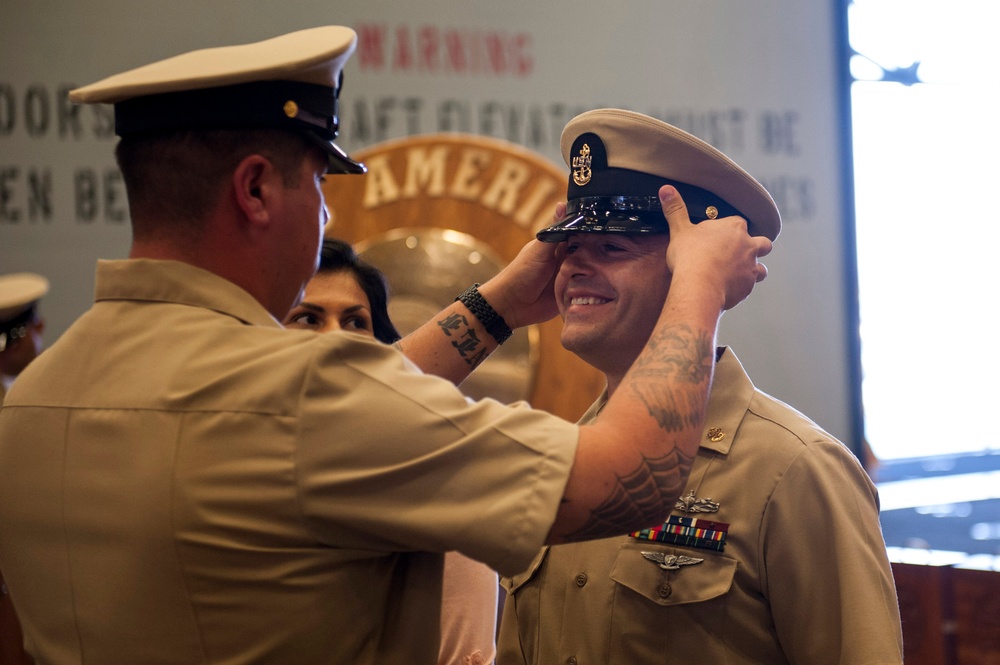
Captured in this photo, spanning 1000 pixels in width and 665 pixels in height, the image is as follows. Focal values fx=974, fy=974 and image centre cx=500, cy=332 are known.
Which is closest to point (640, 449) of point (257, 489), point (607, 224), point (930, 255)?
point (257, 489)

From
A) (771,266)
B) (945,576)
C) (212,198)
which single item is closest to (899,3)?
(771,266)

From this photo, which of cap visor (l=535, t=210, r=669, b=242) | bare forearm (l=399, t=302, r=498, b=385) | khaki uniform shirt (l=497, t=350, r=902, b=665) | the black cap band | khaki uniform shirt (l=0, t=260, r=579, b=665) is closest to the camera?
khaki uniform shirt (l=0, t=260, r=579, b=665)

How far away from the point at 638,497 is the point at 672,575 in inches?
18.9

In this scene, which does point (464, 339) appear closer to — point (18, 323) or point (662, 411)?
point (662, 411)

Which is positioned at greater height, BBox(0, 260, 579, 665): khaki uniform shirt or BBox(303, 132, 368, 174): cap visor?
BBox(303, 132, 368, 174): cap visor

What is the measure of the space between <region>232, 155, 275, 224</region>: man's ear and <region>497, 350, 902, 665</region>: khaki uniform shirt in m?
0.79

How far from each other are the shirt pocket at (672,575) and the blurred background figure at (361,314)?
308mm

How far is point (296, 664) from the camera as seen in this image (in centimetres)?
105

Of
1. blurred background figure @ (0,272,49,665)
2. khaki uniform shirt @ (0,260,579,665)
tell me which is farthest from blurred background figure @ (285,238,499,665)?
blurred background figure @ (0,272,49,665)

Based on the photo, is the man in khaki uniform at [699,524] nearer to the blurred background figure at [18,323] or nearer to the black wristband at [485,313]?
the black wristband at [485,313]

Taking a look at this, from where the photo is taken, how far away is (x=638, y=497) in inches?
41.1

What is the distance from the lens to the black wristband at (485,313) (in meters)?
1.73

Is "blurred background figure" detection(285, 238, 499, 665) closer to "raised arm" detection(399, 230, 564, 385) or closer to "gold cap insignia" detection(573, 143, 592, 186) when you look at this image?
"raised arm" detection(399, 230, 564, 385)

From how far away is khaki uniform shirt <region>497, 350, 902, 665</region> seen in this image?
4.48 feet
